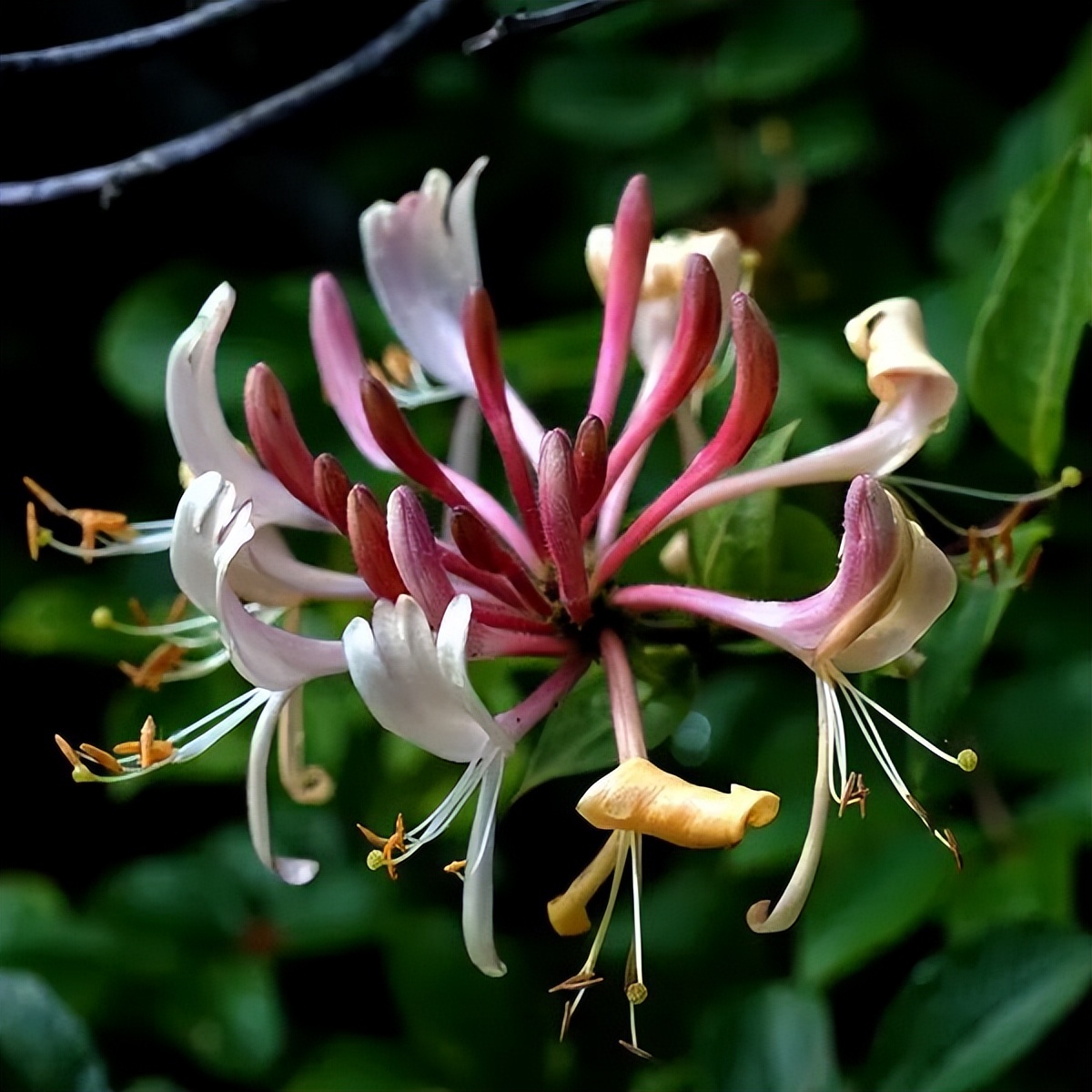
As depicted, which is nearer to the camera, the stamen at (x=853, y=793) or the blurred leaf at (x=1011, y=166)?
the stamen at (x=853, y=793)

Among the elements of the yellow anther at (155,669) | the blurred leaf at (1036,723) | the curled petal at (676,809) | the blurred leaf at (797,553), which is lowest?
the blurred leaf at (1036,723)

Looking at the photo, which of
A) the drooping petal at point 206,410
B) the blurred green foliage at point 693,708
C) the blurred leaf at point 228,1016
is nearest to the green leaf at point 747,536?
the blurred green foliage at point 693,708

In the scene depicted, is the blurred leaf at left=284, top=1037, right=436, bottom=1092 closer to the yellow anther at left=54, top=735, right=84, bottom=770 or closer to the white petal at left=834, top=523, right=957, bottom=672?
the yellow anther at left=54, top=735, right=84, bottom=770

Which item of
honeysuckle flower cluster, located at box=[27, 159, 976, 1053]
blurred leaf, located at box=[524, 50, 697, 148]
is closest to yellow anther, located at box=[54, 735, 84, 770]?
honeysuckle flower cluster, located at box=[27, 159, 976, 1053]

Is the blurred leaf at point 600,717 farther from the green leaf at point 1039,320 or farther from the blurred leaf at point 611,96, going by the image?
the blurred leaf at point 611,96

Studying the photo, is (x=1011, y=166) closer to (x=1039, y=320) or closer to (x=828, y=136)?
(x=828, y=136)
